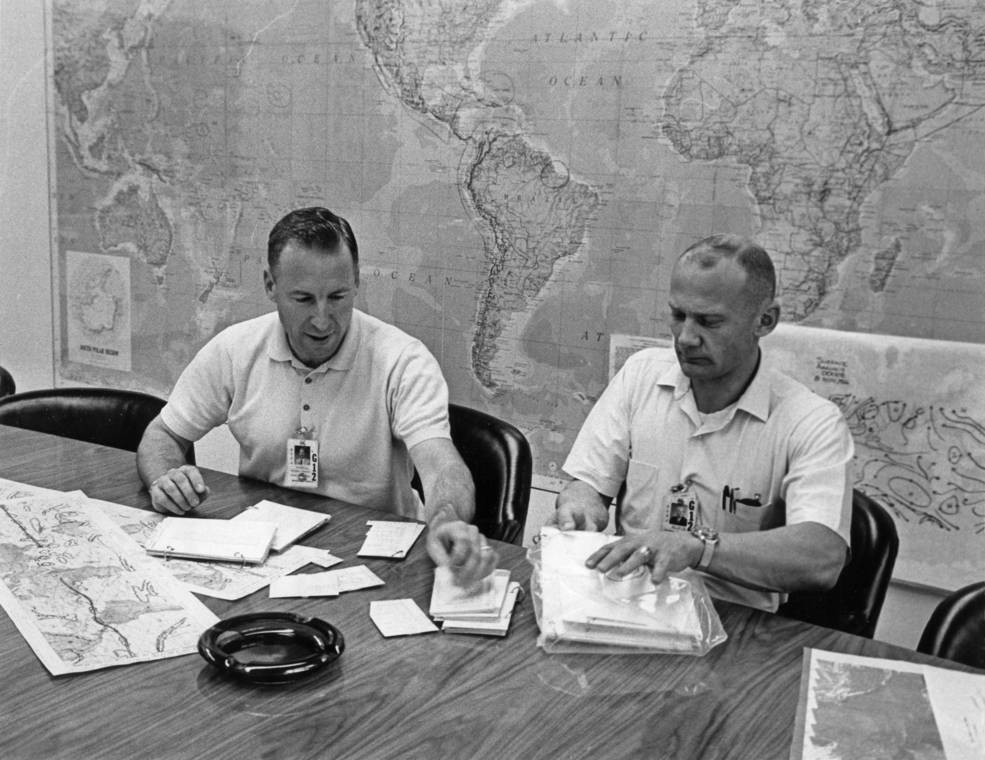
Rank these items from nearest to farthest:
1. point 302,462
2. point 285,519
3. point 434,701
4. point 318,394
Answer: point 434,701
point 285,519
point 302,462
point 318,394

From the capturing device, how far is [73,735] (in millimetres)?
1307

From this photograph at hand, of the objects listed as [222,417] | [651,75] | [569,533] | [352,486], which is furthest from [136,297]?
[569,533]

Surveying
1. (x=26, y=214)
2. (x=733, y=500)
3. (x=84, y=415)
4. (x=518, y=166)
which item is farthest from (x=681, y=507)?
(x=26, y=214)

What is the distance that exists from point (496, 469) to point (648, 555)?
80cm

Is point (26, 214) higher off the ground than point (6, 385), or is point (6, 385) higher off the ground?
point (26, 214)

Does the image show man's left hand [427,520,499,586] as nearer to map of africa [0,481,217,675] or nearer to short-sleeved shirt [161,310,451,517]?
map of africa [0,481,217,675]

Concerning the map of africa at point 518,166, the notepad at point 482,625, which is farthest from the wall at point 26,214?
the notepad at point 482,625

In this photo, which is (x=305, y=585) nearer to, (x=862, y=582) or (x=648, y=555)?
(x=648, y=555)

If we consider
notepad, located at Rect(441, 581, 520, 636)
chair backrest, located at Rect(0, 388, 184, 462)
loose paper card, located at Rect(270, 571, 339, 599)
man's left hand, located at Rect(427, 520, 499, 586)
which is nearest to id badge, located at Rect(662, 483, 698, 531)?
man's left hand, located at Rect(427, 520, 499, 586)

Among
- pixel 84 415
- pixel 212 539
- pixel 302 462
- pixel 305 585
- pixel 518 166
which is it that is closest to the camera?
pixel 305 585

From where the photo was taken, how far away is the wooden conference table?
51.6 inches

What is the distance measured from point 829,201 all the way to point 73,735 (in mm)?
2209

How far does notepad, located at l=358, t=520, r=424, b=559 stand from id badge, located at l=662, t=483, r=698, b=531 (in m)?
0.56

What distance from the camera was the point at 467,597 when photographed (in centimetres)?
173
